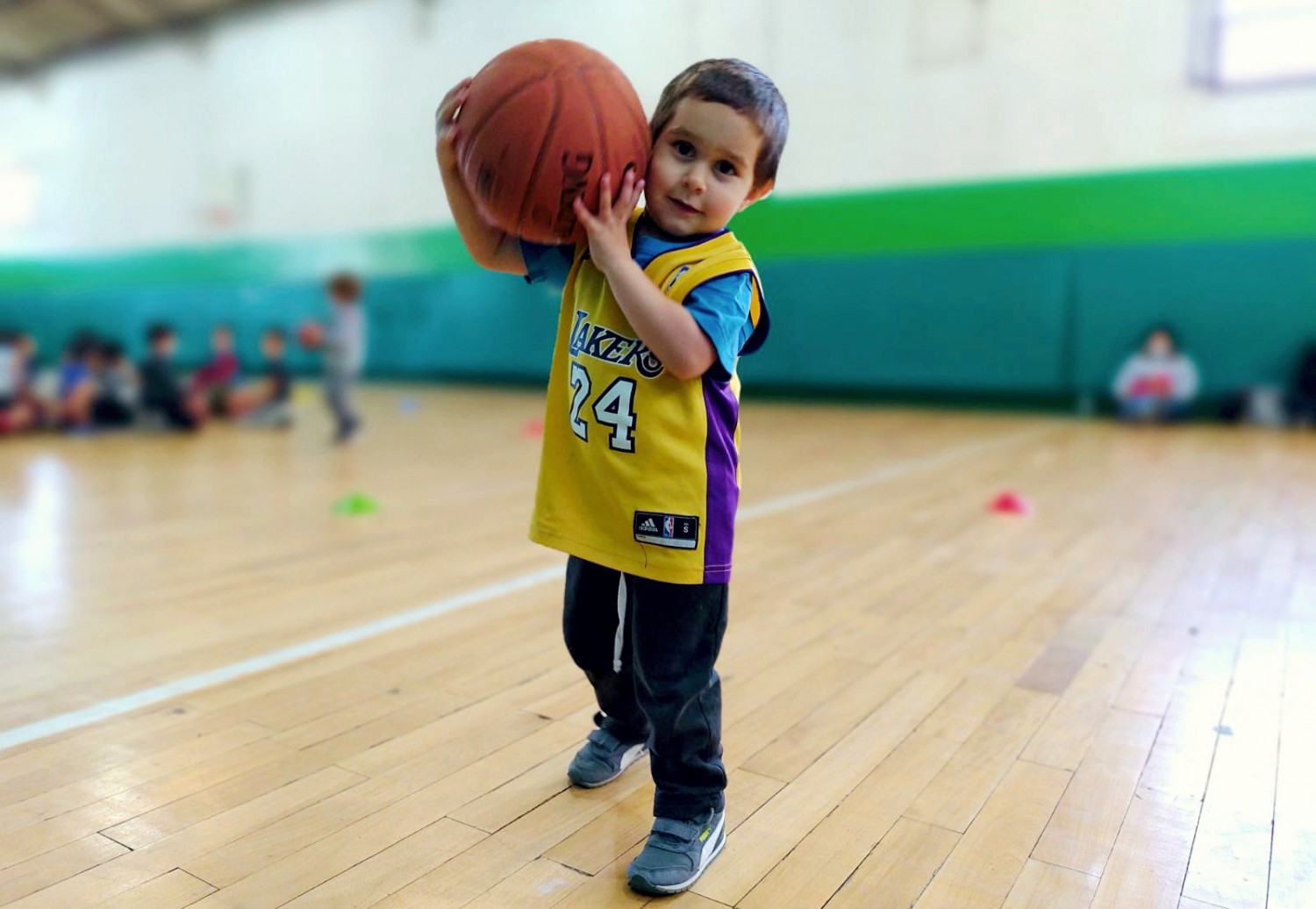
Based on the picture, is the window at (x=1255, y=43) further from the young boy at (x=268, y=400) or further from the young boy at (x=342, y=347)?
the young boy at (x=268, y=400)

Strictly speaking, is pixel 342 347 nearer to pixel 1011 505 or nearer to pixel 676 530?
pixel 1011 505

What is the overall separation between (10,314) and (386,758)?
47.4ft

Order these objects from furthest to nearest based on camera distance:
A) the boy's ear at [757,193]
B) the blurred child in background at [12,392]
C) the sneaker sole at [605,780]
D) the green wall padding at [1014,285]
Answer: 1. the green wall padding at [1014,285]
2. the blurred child in background at [12,392]
3. the sneaker sole at [605,780]
4. the boy's ear at [757,193]

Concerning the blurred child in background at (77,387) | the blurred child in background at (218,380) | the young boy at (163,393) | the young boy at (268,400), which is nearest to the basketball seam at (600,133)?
the young boy at (163,393)

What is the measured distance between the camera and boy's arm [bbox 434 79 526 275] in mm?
1358

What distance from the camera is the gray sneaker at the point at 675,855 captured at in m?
1.27

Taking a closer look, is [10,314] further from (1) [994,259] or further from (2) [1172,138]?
(2) [1172,138]

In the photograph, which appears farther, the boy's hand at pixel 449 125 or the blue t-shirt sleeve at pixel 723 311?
the boy's hand at pixel 449 125

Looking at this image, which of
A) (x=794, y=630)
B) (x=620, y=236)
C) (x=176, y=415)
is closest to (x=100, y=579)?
(x=794, y=630)

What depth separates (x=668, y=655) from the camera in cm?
132

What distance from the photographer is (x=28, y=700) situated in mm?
1893

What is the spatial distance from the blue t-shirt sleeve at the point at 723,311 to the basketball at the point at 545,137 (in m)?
0.19

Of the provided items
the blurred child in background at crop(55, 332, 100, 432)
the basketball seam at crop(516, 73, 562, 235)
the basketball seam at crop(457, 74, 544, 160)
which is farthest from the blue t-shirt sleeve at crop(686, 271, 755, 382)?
the blurred child in background at crop(55, 332, 100, 432)

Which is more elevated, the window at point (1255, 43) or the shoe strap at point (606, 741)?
the window at point (1255, 43)
